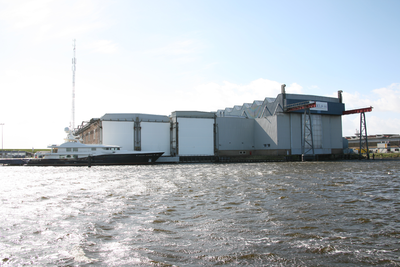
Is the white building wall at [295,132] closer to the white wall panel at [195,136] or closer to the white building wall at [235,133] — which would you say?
the white building wall at [235,133]

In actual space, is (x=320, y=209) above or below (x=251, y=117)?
below

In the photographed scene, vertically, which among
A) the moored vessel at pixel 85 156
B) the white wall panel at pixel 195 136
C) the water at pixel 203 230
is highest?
the white wall panel at pixel 195 136

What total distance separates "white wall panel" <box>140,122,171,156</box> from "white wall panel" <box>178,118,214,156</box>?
3.26 m

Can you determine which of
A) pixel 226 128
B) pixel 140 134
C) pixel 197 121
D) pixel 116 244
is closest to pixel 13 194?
pixel 116 244

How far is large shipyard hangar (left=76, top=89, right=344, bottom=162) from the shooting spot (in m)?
A: 61.3

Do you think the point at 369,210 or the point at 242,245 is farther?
the point at 369,210

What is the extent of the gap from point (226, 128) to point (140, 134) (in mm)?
20006

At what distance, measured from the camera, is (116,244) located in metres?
8.73

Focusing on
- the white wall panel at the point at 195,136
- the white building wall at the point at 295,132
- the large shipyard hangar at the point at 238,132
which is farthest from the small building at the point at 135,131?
the white building wall at the point at 295,132

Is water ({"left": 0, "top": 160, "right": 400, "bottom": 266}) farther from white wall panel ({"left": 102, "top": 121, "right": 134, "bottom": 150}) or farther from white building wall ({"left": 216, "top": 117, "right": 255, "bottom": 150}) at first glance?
white building wall ({"left": 216, "top": 117, "right": 255, "bottom": 150})

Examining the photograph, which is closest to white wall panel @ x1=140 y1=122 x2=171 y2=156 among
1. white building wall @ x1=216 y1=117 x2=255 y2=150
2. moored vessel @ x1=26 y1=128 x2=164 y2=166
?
moored vessel @ x1=26 y1=128 x2=164 y2=166

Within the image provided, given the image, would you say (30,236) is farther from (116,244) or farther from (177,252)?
(177,252)

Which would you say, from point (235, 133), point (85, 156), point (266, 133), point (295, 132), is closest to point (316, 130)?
point (295, 132)

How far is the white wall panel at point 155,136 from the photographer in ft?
203
